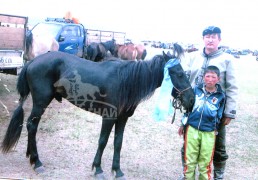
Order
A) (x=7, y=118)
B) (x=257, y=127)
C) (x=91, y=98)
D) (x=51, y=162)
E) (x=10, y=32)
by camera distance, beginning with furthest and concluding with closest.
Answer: (x=257, y=127)
(x=10, y=32)
(x=7, y=118)
(x=51, y=162)
(x=91, y=98)

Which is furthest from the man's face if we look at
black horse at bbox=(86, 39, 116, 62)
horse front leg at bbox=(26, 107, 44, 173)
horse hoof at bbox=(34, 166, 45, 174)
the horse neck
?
the horse neck

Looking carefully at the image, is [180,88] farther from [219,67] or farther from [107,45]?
[107,45]

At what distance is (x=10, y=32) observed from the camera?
645 centimetres

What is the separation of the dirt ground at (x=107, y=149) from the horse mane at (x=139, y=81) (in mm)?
1152

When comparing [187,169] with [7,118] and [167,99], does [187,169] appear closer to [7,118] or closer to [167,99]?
[167,99]

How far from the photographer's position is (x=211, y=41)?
333 centimetres

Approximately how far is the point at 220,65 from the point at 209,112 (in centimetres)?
Answer: 58

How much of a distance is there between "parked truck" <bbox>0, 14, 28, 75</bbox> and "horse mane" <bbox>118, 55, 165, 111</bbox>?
11.9ft

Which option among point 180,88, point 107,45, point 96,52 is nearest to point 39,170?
point 180,88

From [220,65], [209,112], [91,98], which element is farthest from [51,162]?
[220,65]

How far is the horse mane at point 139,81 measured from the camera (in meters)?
3.65

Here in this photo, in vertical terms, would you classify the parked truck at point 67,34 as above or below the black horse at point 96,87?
above

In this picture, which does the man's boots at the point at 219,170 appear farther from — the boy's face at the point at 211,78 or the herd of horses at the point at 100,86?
the boy's face at the point at 211,78

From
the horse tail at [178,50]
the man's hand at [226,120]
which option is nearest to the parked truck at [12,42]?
the horse tail at [178,50]
